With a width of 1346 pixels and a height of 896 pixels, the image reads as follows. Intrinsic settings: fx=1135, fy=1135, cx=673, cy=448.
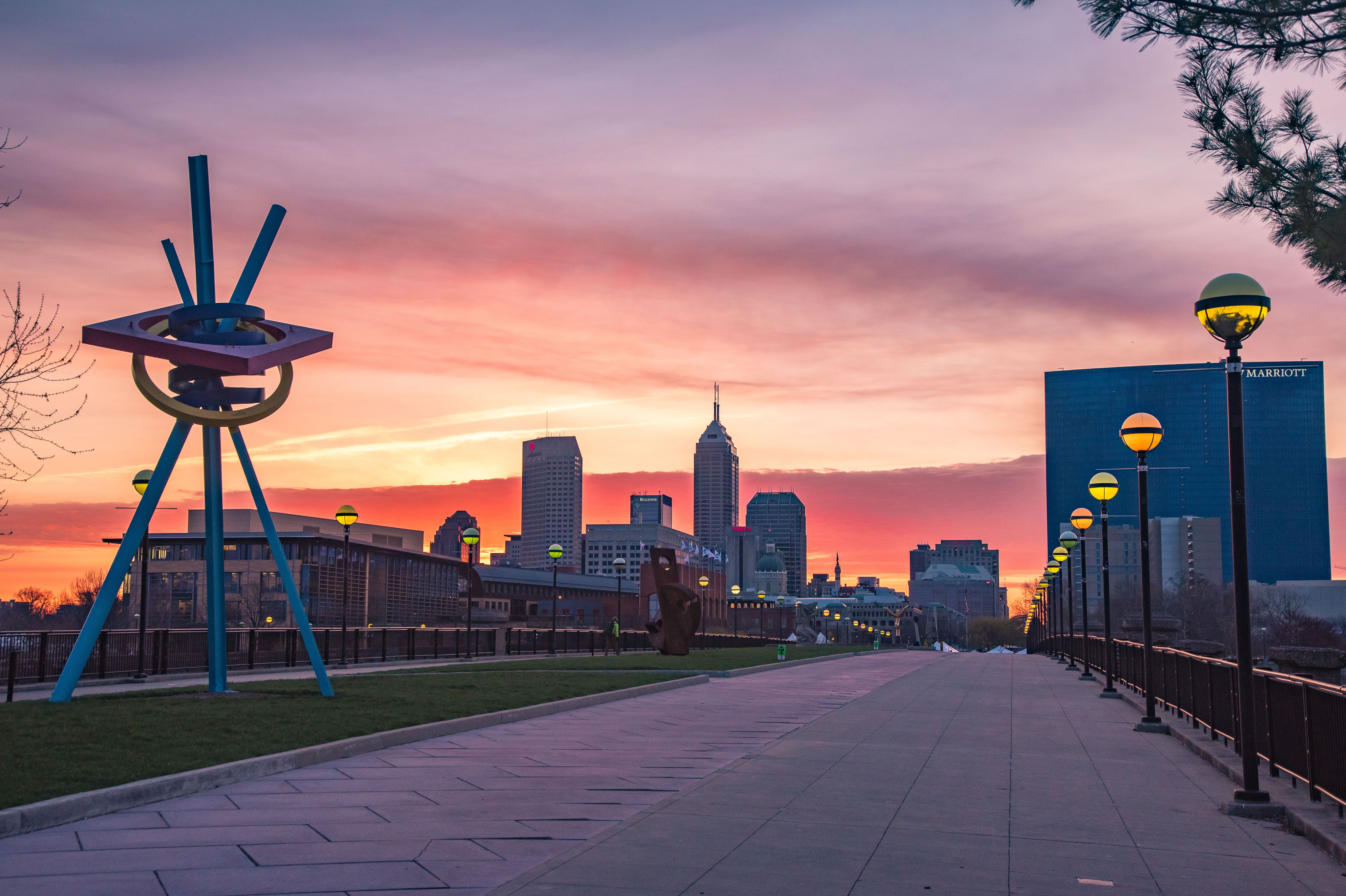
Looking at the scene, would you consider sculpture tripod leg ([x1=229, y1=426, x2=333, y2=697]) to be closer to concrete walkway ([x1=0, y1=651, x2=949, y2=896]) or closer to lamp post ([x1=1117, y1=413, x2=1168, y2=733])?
concrete walkway ([x1=0, y1=651, x2=949, y2=896])

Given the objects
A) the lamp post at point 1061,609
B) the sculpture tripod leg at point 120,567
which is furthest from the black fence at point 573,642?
the sculpture tripod leg at point 120,567

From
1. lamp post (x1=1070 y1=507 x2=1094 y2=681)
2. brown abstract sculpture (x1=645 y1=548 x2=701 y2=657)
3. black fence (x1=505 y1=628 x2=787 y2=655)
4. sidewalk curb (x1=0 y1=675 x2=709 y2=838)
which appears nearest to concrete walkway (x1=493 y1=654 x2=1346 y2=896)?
sidewalk curb (x1=0 y1=675 x2=709 y2=838)

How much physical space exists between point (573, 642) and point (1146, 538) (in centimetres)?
3702

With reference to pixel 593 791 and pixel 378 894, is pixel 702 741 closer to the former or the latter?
pixel 593 791

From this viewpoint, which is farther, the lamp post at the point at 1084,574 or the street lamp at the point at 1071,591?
the street lamp at the point at 1071,591

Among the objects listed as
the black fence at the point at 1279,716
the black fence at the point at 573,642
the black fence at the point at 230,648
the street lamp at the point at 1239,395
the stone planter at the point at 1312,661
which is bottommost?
the black fence at the point at 573,642

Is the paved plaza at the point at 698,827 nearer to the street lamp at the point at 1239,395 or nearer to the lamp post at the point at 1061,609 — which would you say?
the street lamp at the point at 1239,395

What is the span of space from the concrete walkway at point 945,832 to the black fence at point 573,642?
30.1 metres

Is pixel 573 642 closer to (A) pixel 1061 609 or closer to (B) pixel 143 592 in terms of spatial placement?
(A) pixel 1061 609

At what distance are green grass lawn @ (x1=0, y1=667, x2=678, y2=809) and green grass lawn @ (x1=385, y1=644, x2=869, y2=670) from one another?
3182mm

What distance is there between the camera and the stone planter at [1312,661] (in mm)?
12164

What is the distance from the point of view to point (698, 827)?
8906 millimetres

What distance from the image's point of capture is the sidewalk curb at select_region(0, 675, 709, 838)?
27.3 ft

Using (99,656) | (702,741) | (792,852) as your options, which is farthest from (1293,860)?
(99,656)
